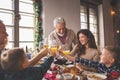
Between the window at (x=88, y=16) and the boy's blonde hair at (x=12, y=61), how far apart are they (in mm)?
4955

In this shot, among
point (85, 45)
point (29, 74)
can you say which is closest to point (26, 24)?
point (85, 45)

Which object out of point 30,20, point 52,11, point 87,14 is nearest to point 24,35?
point 30,20

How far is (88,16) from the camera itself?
6.52 m

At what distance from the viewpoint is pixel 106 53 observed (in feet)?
5.79

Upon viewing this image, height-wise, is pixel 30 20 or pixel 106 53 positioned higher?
pixel 30 20

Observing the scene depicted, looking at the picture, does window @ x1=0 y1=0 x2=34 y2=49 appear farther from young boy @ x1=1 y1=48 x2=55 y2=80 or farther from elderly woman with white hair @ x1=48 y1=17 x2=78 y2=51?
young boy @ x1=1 y1=48 x2=55 y2=80

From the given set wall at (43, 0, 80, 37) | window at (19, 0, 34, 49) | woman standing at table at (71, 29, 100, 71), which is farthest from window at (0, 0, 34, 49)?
woman standing at table at (71, 29, 100, 71)

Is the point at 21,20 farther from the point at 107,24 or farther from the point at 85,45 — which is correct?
the point at 107,24

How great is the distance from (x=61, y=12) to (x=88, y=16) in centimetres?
168

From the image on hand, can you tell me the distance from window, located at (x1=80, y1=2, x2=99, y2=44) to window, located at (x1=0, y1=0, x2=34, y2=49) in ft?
7.15

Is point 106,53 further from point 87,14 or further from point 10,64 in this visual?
point 87,14

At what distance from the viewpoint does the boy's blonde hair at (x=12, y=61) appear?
1.34m

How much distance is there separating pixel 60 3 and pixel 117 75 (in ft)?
12.6

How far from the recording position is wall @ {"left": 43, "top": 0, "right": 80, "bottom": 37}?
4603mm
